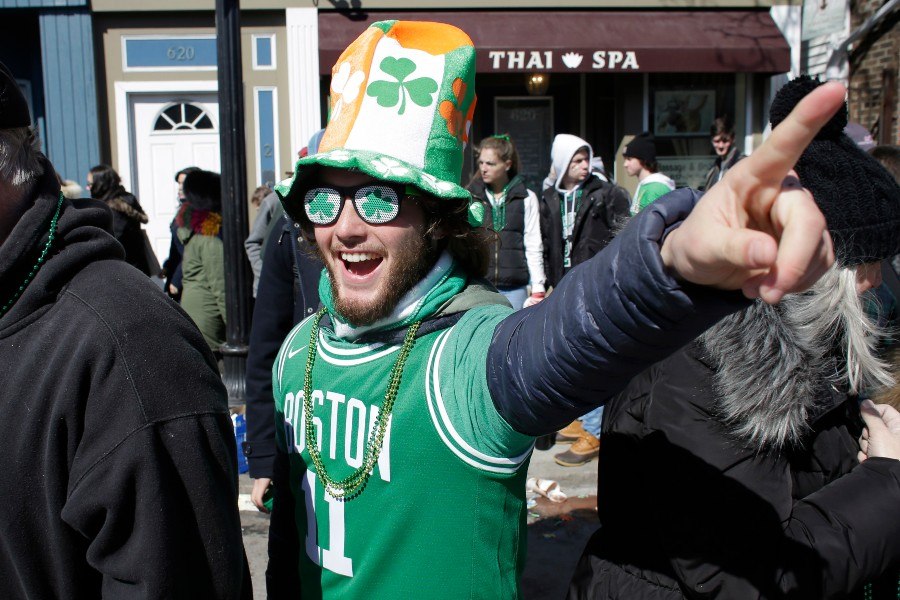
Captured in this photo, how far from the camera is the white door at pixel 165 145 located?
10.7m

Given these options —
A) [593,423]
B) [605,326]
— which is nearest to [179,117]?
[593,423]

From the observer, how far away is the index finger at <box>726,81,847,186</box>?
885 mm

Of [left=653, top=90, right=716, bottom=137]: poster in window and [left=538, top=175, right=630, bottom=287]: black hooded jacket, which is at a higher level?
[left=653, top=90, right=716, bottom=137]: poster in window

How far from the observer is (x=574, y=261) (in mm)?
6508

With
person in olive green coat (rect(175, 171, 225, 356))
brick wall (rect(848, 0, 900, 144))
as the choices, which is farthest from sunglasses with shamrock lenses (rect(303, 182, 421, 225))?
brick wall (rect(848, 0, 900, 144))

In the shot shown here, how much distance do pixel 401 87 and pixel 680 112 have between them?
33.6 ft

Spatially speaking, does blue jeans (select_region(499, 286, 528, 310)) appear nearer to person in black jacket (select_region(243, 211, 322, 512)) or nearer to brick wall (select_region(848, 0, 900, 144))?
person in black jacket (select_region(243, 211, 322, 512))

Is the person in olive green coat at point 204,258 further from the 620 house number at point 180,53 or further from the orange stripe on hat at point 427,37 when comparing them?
the orange stripe on hat at point 427,37

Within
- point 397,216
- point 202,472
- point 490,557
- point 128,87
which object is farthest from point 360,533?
point 128,87

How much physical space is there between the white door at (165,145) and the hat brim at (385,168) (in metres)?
9.64

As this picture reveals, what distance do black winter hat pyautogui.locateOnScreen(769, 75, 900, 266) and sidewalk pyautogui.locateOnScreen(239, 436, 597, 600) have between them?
2.50m

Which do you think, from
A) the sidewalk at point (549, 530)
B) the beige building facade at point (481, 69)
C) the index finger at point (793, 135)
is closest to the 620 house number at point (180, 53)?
the beige building facade at point (481, 69)

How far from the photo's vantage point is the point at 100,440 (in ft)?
4.50

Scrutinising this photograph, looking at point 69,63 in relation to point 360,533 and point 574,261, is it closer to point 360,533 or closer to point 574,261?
point 574,261
